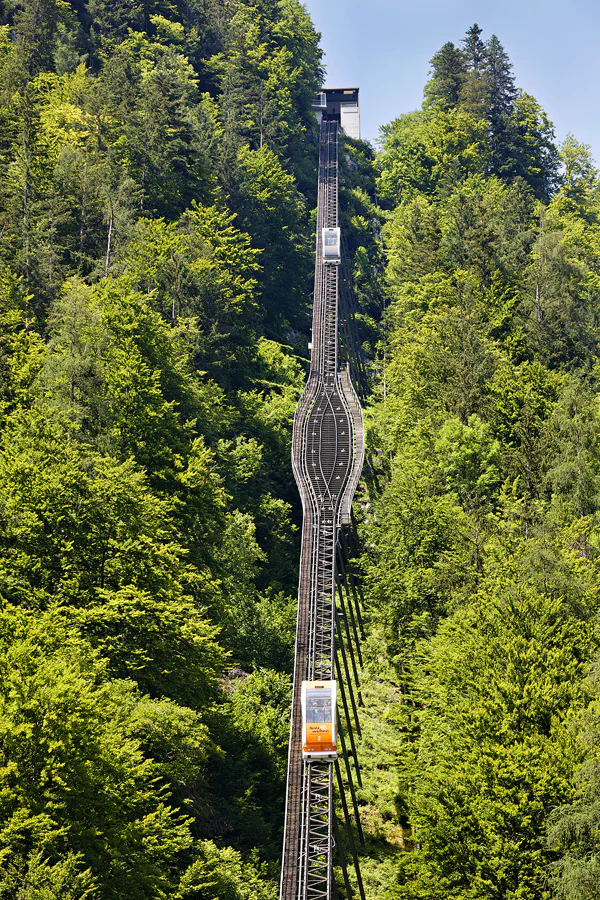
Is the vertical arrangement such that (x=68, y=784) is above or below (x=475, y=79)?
below

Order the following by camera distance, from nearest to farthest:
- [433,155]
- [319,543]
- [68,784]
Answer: [68,784], [319,543], [433,155]

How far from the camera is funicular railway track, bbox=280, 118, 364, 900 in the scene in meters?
40.3

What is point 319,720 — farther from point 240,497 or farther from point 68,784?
point 240,497

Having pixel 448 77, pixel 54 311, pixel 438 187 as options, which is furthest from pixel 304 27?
pixel 54 311

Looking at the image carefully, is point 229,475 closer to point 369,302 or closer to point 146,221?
point 146,221

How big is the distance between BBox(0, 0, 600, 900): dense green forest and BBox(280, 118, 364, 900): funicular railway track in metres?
1.66

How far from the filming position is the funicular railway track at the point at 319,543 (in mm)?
40281

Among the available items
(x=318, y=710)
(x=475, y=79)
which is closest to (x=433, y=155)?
(x=475, y=79)

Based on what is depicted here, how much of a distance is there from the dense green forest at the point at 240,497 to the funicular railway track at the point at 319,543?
166 cm

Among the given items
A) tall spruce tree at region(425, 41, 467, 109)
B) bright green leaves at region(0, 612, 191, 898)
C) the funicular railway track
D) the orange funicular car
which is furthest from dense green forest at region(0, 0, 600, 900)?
tall spruce tree at region(425, 41, 467, 109)

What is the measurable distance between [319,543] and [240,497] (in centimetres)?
940

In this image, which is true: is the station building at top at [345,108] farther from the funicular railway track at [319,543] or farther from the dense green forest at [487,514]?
the funicular railway track at [319,543]

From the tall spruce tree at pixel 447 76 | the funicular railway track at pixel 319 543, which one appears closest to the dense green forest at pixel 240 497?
the funicular railway track at pixel 319 543

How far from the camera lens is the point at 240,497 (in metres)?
64.2
